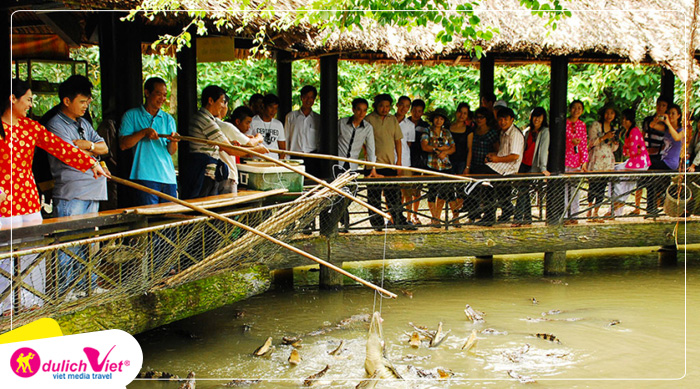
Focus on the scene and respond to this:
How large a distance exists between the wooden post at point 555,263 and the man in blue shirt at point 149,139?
14.1ft

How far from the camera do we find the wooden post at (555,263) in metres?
7.91

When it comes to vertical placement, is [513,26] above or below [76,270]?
above

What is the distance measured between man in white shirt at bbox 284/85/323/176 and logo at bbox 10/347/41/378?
4288mm

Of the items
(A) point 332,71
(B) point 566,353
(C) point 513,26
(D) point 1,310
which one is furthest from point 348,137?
(D) point 1,310

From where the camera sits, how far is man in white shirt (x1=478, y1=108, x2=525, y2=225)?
749 cm

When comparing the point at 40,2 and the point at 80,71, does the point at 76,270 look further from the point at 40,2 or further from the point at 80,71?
the point at 80,71

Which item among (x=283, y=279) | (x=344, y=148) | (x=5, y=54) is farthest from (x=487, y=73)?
(x=5, y=54)

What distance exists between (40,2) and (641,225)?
19.8 feet

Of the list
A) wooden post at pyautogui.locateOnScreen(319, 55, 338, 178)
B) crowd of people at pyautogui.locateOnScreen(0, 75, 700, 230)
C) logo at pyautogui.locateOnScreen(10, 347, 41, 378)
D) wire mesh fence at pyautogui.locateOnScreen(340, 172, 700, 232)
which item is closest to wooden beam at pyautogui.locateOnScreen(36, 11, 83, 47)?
crowd of people at pyautogui.locateOnScreen(0, 75, 700, 230)

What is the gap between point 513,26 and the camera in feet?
24.6

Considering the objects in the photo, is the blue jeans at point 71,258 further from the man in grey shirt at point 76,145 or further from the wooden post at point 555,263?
the wooden post at point 555,263

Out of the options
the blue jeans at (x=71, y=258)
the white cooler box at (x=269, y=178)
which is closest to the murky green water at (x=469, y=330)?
the blue jeans at (x=71, y=258)

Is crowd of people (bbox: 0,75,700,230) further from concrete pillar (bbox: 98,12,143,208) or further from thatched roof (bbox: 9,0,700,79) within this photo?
thatched roof (bbox: 9,0,700,79)

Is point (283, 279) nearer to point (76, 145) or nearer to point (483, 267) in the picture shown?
point (483, 267)
